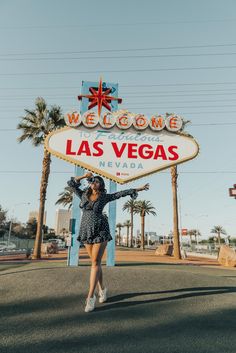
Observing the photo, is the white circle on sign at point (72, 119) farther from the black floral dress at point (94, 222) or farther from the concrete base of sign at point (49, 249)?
the concrete base of sign at point (49, 249)

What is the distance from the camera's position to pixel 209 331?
319cm

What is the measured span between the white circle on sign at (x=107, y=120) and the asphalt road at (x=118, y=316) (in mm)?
5326

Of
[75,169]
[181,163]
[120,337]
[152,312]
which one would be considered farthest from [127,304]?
[75,169]

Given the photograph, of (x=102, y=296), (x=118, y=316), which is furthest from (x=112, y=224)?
(x=118, y=316)

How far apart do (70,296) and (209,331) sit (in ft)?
7.37

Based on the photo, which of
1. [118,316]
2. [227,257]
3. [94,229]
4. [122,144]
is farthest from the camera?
[227,257]

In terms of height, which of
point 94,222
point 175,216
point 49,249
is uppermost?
point 175,216

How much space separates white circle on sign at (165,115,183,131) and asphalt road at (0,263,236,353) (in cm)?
538

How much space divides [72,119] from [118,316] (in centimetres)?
706

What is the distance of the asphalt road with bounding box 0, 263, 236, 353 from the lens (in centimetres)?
280

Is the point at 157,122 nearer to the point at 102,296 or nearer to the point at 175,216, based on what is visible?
the point at 102,296

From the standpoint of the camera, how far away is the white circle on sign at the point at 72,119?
927 centimetres

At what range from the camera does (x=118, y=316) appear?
142 inches

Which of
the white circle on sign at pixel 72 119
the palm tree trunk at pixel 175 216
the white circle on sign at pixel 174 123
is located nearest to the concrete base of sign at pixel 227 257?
the palm tree trunk at pixel 175 216
